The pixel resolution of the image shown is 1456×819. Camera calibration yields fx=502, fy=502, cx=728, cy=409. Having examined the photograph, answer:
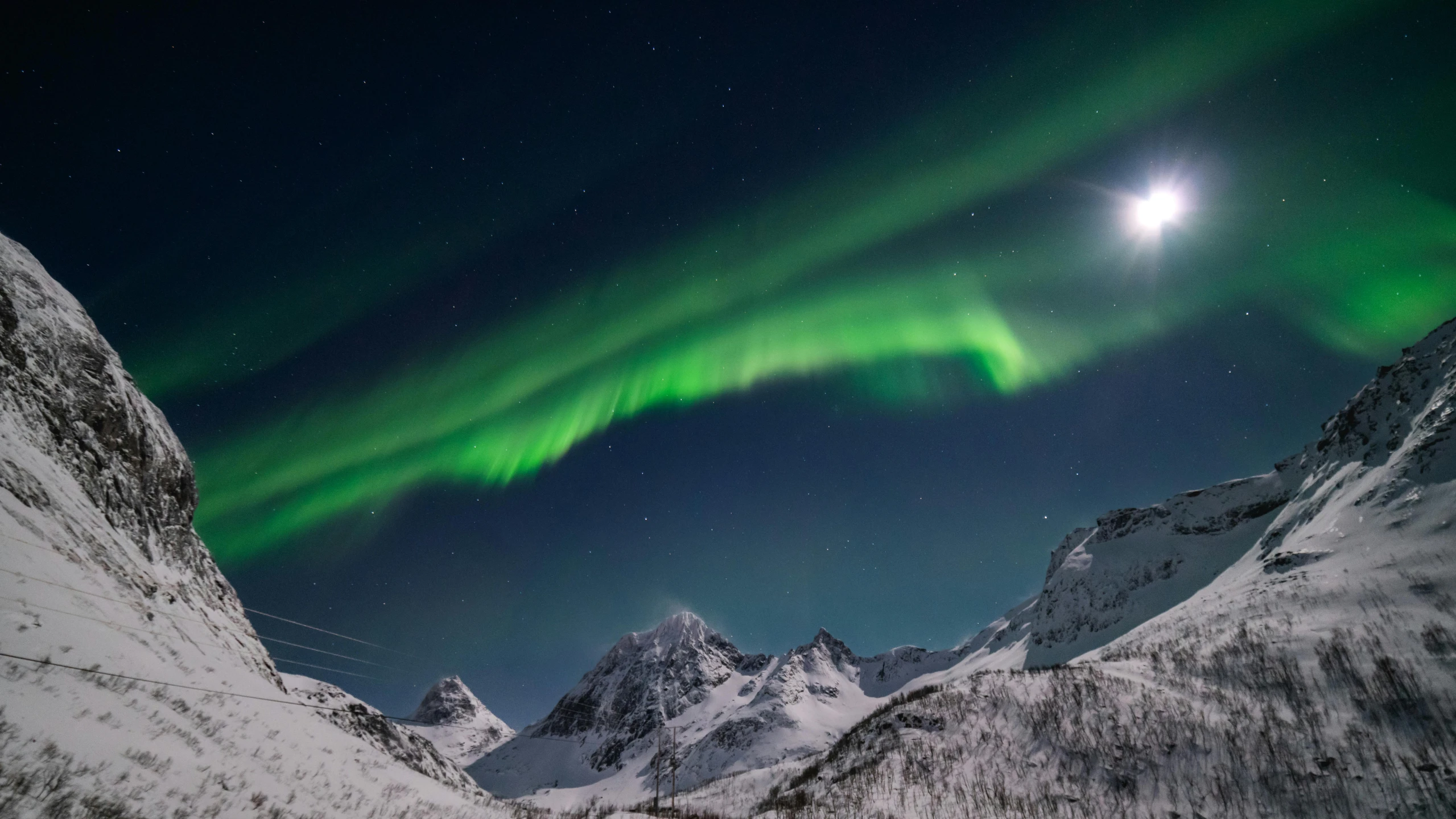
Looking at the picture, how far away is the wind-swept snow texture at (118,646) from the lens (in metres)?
12.1

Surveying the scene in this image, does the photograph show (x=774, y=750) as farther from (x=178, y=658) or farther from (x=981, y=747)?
(x=178, y=658)

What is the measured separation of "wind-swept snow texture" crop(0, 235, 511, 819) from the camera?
12086 mm

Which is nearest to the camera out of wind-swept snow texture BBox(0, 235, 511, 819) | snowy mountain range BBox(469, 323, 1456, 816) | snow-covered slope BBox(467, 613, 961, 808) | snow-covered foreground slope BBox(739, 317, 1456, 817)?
wind-swept snow texture BBox(0, 235, 511, 819)

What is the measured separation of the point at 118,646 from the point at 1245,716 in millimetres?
39822

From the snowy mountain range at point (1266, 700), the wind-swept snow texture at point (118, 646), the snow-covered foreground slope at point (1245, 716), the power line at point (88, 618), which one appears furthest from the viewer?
the snowy mountain range at point (1266, 700)

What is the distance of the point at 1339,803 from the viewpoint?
13.7m

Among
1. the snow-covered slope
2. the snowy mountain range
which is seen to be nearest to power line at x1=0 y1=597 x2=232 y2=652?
the snowy mountain range

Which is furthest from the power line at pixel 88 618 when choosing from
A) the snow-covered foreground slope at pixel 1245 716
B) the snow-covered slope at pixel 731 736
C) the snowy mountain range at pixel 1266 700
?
the snow-covered slope at pixel 731 736

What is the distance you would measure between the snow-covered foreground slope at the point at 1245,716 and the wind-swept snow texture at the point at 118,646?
60.4 ft

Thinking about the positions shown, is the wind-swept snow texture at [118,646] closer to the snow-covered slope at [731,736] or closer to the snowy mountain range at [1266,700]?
the snowy mountain range at [1266,700]

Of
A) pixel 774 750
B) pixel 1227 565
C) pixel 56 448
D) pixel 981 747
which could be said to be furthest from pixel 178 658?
pixel 774 750

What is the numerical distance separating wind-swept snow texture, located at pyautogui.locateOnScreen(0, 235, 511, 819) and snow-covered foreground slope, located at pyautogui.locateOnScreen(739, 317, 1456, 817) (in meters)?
18.4

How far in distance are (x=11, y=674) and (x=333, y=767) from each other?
396 inches

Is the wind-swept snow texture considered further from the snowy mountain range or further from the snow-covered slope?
the snow-covered slope
